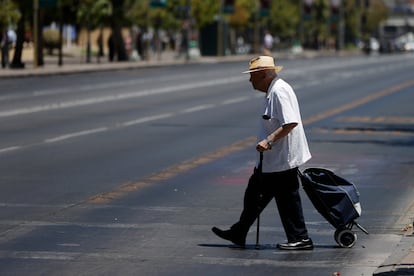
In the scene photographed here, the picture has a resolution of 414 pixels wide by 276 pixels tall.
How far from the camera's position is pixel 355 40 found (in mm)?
169375

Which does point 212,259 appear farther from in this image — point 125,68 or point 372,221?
point 125,68

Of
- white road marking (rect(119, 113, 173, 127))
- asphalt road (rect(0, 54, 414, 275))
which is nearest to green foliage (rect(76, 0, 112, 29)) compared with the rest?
asphalt road (rect(0, 54, 414, 275))

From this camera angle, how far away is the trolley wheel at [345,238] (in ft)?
36.9

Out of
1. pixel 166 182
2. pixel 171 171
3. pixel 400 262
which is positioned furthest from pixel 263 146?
pixel 171 171

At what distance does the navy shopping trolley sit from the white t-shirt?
0.21m

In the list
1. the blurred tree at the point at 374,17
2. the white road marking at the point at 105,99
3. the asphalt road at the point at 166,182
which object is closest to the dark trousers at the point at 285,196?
the asphalt road at the point at 166,182

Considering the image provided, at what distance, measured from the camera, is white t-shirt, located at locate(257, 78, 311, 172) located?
11039 millimetres

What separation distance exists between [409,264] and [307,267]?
85 cm

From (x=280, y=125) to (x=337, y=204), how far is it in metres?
0.84

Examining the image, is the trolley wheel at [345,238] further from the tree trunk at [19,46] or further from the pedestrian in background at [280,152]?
the tree trunk at [19,46]

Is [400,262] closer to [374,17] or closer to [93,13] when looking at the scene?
[93,13]

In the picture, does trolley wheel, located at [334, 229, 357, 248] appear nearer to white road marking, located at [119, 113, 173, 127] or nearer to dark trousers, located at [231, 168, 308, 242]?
dark trousers, located at [231, 168, 308, 242]

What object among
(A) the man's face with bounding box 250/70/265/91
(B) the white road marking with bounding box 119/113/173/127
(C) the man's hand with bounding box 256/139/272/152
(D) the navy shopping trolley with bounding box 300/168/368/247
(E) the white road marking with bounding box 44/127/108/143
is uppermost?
(A) the man's face with bounding box 250/70/265/91

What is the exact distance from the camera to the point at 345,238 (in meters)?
11.3
